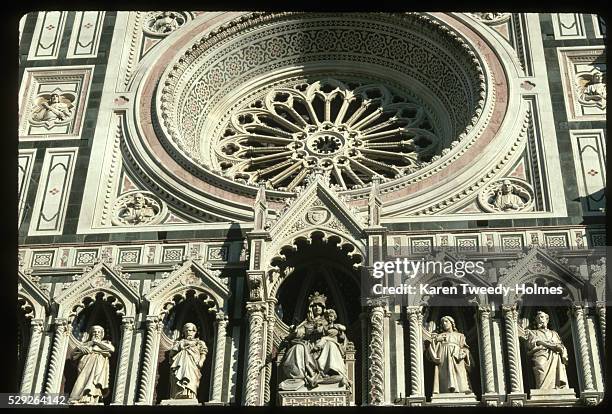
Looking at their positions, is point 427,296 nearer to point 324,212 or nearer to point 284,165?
point 324,212

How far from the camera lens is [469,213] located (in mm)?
28984

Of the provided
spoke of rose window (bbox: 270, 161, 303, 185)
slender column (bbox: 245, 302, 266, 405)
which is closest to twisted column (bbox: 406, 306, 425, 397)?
slender column (bbox: 245, 302, 266, 405)

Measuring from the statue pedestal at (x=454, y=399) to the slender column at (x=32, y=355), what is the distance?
651 cm

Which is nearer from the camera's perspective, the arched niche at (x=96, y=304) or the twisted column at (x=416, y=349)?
the twisted column at (x=416, y=349)

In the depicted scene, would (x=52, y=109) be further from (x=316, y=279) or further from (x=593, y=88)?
(x=593, y=88)

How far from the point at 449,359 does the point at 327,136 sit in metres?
8.38

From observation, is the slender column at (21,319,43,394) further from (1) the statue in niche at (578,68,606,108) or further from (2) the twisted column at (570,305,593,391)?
(1) the statue in niche at (578,68,606,108)

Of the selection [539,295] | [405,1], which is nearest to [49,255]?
[539,295]

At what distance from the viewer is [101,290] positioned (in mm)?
27516

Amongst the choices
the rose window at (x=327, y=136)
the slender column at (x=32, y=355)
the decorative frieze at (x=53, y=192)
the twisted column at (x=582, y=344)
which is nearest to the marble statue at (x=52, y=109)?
the decorative frieze at (x=53, y=192)

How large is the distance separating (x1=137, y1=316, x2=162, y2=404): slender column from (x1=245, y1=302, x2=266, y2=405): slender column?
5.13 feet

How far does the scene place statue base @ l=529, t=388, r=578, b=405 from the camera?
25.2 metres

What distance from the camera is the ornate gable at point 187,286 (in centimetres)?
2722

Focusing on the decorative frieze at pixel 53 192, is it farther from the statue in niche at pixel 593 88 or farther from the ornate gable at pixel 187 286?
the statue in niche at pixel 593 88
